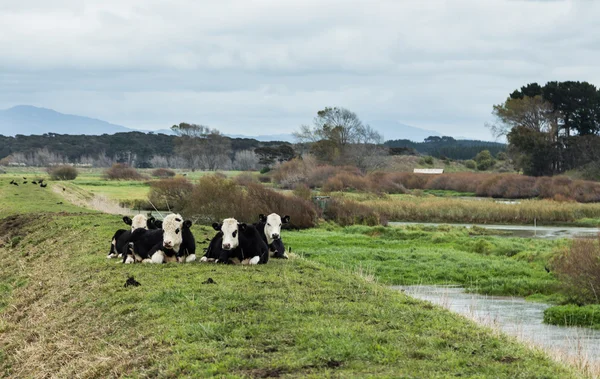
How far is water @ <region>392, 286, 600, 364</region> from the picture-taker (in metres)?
15.2

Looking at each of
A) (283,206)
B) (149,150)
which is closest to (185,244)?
(283,206)

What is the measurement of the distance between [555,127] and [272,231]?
82729mm

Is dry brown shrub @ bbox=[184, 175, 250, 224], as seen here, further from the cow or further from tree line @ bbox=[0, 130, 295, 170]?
tree line @ bbox=[0, 130, 295, 170]

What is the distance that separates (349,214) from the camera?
154 feet

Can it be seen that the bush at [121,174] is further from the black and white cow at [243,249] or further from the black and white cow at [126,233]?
the black and white cow at [243,249]

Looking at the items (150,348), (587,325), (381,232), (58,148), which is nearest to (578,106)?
(381,232)

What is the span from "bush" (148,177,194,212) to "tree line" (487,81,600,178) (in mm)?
52255

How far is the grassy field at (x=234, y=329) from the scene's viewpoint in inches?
329

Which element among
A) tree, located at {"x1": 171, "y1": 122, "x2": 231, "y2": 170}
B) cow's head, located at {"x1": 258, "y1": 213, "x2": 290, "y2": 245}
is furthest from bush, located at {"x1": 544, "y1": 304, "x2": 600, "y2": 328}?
tree, located at {"x1": 171, "y1": 122, "x2": 231, "y2": 170}

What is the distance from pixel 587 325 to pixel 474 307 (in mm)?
2724

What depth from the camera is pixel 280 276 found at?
14.0m

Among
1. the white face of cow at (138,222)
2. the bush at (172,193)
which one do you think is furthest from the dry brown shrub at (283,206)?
the white face of cow at (138,222)

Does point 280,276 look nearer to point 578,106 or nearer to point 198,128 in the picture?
point 578,106

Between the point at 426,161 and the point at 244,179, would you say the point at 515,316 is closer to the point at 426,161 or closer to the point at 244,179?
the point at 244,179
